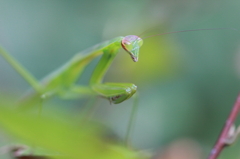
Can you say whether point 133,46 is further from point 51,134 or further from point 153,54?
point 51,134

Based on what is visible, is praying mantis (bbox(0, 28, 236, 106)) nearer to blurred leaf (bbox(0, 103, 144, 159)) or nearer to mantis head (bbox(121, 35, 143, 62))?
mantis head (bbox(121, 35, 143, 62))

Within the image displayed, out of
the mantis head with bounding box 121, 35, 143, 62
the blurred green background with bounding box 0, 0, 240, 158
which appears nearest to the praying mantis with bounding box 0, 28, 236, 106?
the mantis head with bounding box 121, 35, 143, 62

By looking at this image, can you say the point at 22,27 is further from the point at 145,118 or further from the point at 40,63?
the point at 145,118

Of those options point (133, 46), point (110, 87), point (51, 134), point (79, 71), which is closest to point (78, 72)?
point (79, 71)

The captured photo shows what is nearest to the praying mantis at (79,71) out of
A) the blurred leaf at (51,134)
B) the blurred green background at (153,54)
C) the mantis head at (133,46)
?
the mantis head at (133,46)

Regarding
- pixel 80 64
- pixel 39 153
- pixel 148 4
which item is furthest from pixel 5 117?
pixel 148 4
